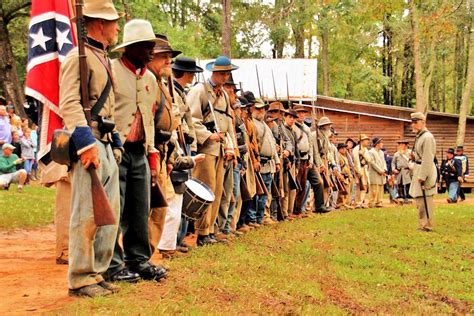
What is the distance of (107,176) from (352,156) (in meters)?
17.3

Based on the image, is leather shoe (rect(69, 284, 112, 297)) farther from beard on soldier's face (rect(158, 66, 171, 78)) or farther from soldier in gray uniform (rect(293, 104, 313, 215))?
soldier in gray uniform (rect(293, 104, 313, 215))

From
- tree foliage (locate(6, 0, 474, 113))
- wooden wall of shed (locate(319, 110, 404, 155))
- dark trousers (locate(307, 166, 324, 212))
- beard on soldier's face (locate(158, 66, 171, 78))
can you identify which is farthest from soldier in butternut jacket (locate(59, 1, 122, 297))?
wooden wall of shed (locate(319, 110, 404, 155))

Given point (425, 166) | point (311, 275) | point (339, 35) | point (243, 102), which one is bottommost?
point (311, 275)

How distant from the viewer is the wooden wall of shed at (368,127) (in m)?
35.7

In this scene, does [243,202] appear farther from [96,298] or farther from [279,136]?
[96,298]

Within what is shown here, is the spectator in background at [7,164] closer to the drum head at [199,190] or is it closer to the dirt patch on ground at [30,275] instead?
the dirt patch on ground at [30,275]

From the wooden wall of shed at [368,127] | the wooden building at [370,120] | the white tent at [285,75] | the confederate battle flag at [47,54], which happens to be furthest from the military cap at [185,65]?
the wooden wall of shed at [368,127]

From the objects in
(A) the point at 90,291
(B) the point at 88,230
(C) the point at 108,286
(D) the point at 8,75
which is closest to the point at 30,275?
(C) the point at 108,286

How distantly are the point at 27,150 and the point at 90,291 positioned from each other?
50.8 feet

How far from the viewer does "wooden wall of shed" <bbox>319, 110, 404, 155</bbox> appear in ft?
117

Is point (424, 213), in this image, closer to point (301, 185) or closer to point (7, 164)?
point (301, 185)

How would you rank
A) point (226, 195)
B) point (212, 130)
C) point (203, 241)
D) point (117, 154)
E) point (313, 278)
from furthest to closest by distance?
1. point (226, 195)
2. point (212, 130)
3. point (203, 241)
4. point (313, 278)
5. point (117, 154)

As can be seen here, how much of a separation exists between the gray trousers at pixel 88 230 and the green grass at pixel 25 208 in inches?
247

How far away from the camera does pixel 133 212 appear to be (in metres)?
6.46
